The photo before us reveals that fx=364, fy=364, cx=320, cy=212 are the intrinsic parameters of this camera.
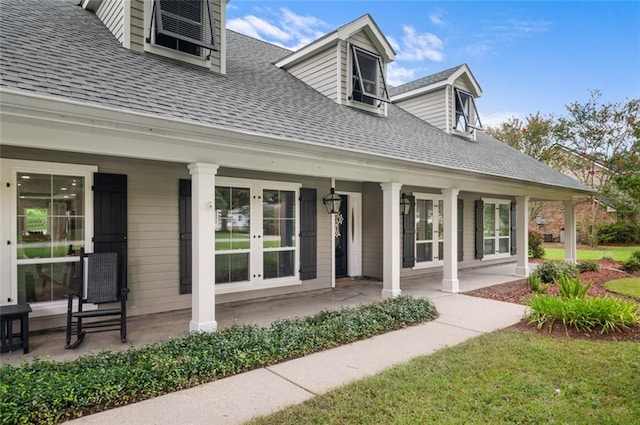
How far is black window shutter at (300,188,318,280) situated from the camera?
24.0 ft

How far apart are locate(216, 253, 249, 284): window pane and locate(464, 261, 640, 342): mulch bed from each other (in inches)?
174

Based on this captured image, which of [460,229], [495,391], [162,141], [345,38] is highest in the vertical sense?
[345,38]

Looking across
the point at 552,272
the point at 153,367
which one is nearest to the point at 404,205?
the point at 552,272

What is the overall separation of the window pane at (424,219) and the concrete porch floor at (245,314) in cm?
113

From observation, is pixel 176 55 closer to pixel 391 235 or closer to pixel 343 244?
pixel 391 235

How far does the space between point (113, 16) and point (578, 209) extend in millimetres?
25676

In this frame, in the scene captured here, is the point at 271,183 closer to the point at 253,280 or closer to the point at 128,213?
the point at 253,280

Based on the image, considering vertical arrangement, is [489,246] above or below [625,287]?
above

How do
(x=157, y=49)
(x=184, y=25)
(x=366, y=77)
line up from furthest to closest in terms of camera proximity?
(x=366, y=77) < (x=184, y=25) < (x=157, y=49)

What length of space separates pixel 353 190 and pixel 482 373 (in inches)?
234

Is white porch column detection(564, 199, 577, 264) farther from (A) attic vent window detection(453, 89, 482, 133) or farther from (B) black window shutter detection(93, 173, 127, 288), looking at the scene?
(B) black window shutter detection(93, 173, 127, 288)

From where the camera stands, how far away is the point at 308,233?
7.41 metres

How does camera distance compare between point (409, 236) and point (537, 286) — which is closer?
point (537, 286)

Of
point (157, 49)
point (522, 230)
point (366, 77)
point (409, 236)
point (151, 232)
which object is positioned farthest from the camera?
point (522, 230)
